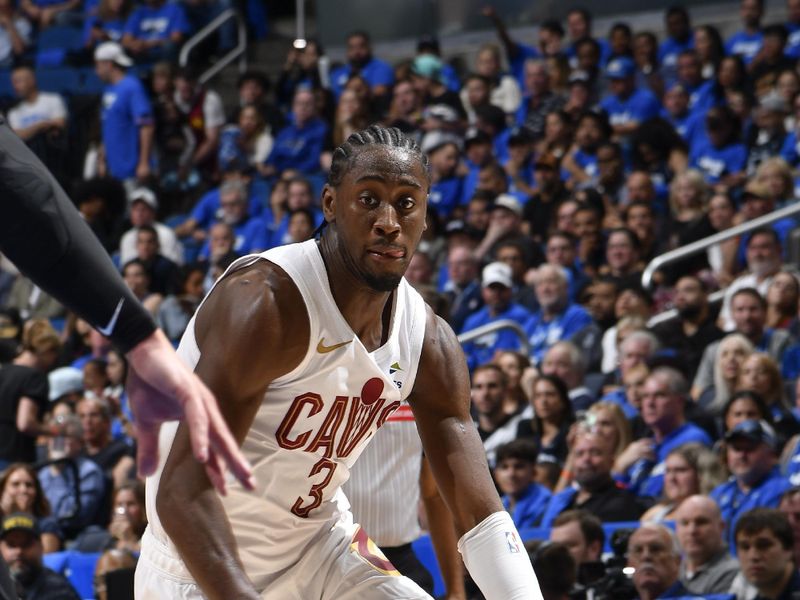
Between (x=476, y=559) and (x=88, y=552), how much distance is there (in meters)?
5.19

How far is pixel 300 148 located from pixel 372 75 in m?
1.25

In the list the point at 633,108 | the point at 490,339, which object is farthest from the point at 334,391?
the point at 633,108

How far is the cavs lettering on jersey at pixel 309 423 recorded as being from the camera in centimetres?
351

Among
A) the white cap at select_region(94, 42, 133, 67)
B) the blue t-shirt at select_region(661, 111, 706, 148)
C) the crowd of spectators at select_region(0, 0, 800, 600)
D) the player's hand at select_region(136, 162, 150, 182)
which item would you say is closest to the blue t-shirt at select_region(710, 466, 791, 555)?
the crowd of spectators at select_region(0, 0, 800, 600)

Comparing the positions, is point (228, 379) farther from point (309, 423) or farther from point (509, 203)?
point (509, 203)

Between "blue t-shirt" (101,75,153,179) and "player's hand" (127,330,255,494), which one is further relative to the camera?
"blue t-shirt" (101,75,153,179)

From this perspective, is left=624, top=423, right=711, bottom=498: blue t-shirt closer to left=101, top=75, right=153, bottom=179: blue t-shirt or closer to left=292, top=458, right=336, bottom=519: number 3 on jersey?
left=292, top=458, right=336, bottom=519: number 3 on jersey

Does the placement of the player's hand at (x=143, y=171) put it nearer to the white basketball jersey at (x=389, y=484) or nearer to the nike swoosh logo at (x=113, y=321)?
the white basketball jersey at (x=389, y=484)

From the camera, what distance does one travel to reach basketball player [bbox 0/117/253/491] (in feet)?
5.38

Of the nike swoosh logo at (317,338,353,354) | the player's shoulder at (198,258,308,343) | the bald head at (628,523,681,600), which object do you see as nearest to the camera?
the player's shoulder at (198,258,308,343)

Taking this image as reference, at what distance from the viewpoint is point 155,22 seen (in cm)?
1539

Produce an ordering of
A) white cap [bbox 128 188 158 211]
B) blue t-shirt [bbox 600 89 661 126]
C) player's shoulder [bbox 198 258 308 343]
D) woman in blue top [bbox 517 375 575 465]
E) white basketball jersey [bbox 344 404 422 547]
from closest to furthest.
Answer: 1. player's shoulder [bbox 198 258 308 343]
2. white basketball jersey [bbox 344 404 422 547]
3. woman in blue top [bbox 517 375 575 465]
4. blue t-shirt [bbox 600 89 661 126]
5. white cap [bbox 128 188 158 211]

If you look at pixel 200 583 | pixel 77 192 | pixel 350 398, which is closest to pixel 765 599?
pixel 350 398

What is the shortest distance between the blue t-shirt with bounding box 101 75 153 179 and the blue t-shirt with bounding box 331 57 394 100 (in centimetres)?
206
